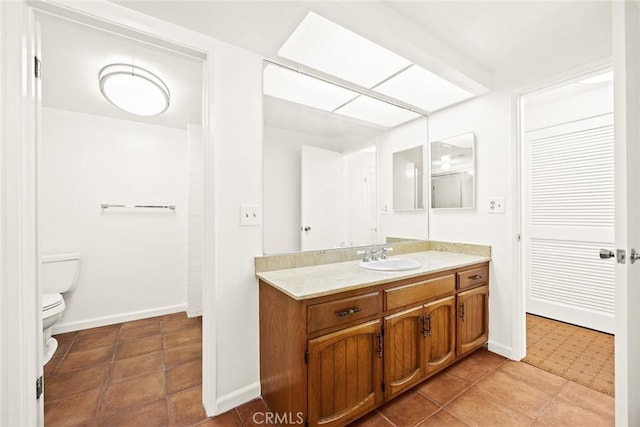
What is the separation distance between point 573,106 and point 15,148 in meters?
4.02

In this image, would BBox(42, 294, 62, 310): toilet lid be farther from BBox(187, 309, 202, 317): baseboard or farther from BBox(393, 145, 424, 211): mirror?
BBox(393, 145, 424, 211): mirror

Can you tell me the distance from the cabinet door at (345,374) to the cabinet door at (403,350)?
0.07 m

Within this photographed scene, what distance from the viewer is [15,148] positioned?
1073 mm

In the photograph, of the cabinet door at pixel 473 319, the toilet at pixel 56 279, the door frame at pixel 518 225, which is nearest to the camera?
the cabinet door at pixel 473 319

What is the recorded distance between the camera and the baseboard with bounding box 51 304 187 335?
2475mm

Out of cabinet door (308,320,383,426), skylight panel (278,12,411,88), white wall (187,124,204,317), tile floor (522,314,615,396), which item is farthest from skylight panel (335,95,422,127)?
tile floor (522,314,615,396)

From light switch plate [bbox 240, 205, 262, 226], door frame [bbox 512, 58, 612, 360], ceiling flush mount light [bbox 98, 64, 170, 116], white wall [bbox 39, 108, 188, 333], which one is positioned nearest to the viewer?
light switch plate [bbox 240, 205, 262, 226]

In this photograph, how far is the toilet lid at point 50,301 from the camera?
200 cm

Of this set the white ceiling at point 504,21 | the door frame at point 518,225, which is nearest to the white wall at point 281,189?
the white ceiling at point 504,21

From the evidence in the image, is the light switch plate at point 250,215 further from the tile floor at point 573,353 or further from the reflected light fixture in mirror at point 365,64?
the tile floor at point 573,353

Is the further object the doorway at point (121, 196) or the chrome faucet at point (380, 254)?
the doorway at point (121, 196)

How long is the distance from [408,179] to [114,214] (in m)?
3.01

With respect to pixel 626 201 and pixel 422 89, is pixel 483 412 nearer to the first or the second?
pixel 626 201

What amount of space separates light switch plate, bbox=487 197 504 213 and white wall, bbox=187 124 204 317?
286 cm
